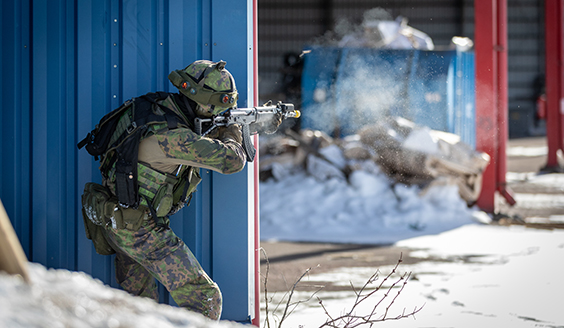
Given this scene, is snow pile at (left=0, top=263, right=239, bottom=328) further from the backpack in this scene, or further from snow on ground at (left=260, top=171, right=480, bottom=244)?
snow on ground at (left=260, top=171, right=480, bottom=244)

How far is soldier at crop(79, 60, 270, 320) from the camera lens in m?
2.59

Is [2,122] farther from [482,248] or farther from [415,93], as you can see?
[415,93]

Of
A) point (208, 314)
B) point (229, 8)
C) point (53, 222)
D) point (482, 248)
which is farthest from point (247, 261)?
point (482, 248)

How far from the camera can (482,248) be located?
5648 millimetres

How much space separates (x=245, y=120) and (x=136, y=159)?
0.62 metres

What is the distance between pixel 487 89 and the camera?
759 centimetres

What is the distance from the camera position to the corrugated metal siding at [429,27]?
22141 mm

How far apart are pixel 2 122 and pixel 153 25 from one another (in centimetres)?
103

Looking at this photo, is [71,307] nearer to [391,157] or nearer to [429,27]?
[391,157]

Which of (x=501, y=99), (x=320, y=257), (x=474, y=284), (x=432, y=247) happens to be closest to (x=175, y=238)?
(x=474, y=284)

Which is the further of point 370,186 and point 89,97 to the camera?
point 370,186

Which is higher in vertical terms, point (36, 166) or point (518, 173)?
point (36, 166)

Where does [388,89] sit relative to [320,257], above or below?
above

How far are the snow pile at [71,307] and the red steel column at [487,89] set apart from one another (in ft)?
22.6
